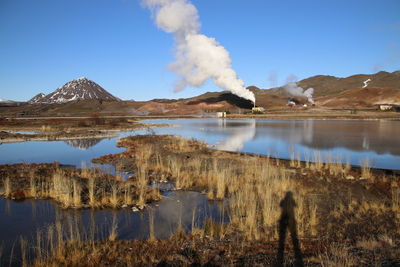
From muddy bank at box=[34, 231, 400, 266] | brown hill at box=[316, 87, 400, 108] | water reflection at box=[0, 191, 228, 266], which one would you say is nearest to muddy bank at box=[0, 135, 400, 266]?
muddy bank at box=[34, 231, 400, 266]

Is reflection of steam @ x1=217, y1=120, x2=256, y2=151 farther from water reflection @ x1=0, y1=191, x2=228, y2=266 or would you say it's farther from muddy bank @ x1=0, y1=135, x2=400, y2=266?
water reflection @ x1=0, y1=191, x2=228, y2=266

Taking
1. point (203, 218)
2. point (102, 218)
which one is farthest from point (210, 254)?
point (102, 218)

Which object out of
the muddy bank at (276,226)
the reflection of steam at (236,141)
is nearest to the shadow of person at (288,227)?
the muddy bank at (276,226)

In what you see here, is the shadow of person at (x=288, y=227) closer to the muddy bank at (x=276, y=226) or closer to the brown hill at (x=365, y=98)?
the muddy bank at (x=276, y=226)

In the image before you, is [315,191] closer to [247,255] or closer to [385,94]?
[247,255]

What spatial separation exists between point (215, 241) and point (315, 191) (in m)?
4.69

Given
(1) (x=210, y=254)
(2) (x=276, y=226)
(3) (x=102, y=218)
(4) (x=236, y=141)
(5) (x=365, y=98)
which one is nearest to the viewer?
(1) (x=210, y=254)

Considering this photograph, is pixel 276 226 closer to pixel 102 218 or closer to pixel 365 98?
pixel 102 218

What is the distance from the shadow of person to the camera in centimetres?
461

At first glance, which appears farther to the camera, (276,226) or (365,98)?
(365,98)

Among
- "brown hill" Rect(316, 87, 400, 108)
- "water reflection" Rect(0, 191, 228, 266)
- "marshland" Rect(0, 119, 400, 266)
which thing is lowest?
"water reflection" Rect(0, 191, 228, 266)

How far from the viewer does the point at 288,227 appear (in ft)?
19.5

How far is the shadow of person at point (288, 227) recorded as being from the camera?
15.1 ft

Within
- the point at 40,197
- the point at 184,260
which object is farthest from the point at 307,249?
the point at 40,197
